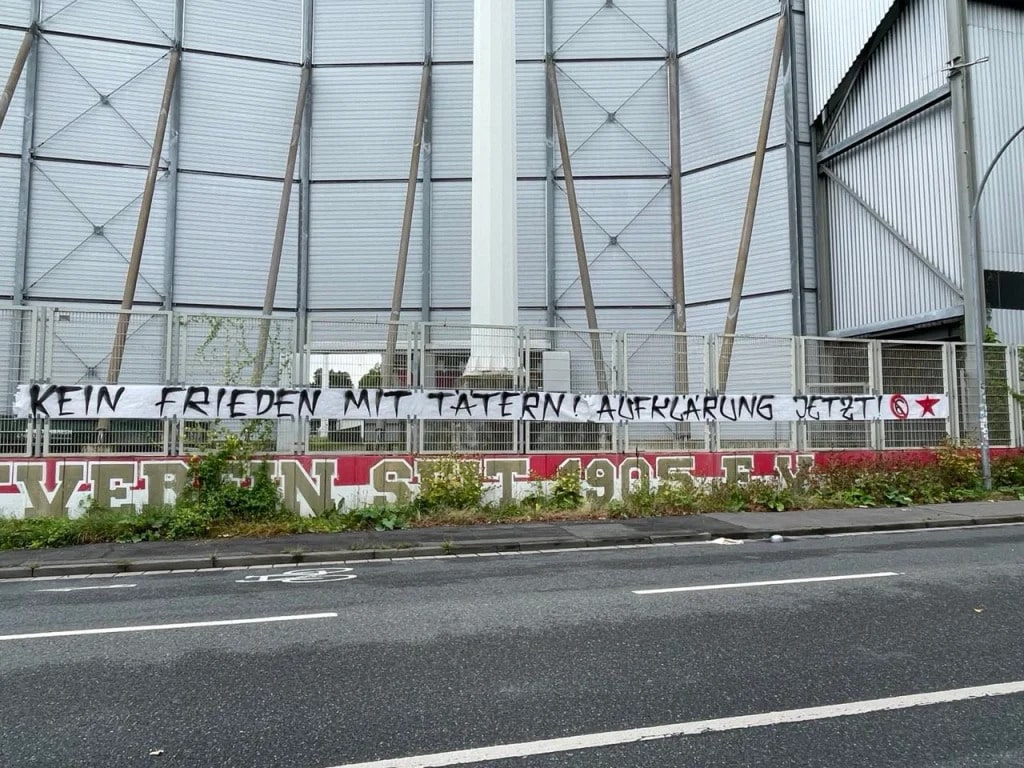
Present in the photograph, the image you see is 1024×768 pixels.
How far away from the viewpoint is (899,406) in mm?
15117

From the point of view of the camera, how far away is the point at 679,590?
724cm

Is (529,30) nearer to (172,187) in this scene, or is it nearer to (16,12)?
(172,187)

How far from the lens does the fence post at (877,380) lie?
14914 millimetres

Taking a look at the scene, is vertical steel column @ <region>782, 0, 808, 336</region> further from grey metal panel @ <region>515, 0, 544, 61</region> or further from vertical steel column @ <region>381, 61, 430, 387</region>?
vertical steel column @ <region>381, 61, 430, 387</region>

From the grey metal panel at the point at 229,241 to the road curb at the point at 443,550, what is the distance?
56.2ft

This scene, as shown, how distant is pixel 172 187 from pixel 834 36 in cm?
2180

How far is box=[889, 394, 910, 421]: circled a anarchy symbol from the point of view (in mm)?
15070

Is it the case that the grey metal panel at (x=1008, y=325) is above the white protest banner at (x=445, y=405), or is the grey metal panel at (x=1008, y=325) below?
above

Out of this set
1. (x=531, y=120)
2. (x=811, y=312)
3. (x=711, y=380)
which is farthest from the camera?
(x=531, y=120)

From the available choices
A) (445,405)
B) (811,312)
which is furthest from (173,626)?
(811,312)

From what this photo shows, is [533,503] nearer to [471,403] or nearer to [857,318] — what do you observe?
[471,403]

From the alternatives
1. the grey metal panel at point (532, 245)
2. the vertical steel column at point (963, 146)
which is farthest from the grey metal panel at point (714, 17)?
the grey metal panel at point (532, 245)

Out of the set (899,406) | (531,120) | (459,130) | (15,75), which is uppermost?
(531,120)

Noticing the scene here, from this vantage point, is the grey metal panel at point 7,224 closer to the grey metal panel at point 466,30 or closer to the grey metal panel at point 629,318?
the grey metal panel at point 466,30
